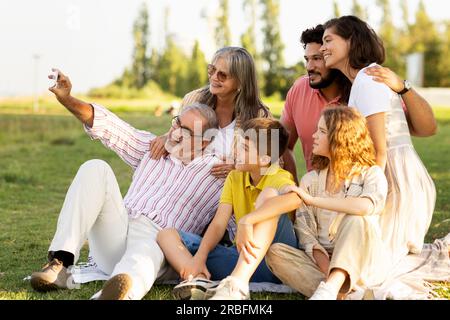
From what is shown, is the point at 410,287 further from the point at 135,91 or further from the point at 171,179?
the point at 135,91

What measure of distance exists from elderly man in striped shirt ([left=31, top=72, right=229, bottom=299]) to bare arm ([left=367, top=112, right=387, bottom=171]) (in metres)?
0.86

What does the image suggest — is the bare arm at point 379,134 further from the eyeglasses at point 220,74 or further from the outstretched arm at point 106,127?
the outstretched arm at point 106,127

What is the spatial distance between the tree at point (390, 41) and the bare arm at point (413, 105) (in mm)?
26490

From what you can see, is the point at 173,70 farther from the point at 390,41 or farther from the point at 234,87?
the point at 234,87

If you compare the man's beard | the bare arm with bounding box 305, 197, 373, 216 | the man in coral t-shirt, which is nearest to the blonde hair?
the bare arm with bounding box 305, 197, 373, 216

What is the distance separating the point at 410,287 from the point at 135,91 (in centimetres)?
2785

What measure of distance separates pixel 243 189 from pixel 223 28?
27.8 metres

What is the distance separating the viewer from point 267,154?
3541mm

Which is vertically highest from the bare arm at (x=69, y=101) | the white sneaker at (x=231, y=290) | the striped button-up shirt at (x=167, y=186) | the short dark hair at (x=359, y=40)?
the short dark hair at (x=359, y=40)

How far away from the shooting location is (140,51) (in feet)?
108

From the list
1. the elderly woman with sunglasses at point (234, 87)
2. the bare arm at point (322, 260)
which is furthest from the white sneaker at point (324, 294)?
the elderly woman with sunglasses at point (234, 87)

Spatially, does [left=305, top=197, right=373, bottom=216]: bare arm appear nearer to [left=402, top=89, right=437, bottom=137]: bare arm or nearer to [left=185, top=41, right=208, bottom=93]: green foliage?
[left=402, top=89, right=437, bottom=137]: bare arm

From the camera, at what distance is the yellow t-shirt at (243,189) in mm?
3547
